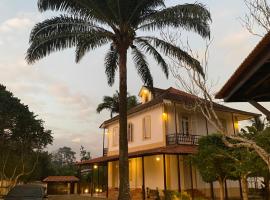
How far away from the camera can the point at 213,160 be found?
1761 centimetres

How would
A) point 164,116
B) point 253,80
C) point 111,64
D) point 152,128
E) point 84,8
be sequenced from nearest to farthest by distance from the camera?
1. point 253,80
2. point 84,8
3. point 111,64
4. point 164,116
5. point 152,128

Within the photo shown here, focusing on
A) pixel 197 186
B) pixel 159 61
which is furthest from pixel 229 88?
pixel 197 186

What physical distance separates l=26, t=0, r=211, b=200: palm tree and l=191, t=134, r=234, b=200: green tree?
17.8 feet

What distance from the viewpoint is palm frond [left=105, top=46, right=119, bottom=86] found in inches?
720

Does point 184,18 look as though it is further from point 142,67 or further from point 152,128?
point 152,128

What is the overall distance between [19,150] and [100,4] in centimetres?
2880

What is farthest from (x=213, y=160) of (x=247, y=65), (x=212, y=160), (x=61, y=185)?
(x=61, y=185)

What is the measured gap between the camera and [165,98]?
2481 centimetres

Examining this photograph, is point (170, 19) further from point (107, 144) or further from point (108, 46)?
point (107, 144)

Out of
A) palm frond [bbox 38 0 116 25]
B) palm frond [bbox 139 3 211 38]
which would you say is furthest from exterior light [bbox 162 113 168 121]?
palm frond [bbox 38 0 116 25]

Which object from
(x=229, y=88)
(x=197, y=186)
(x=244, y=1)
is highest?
(x=244, y=1)

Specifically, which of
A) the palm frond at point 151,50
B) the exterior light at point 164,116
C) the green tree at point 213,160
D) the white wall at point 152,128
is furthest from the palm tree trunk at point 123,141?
the white wall at point 152,128

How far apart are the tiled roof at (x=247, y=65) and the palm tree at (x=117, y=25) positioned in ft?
26.0

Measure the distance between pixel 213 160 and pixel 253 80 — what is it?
11942 millimetres
